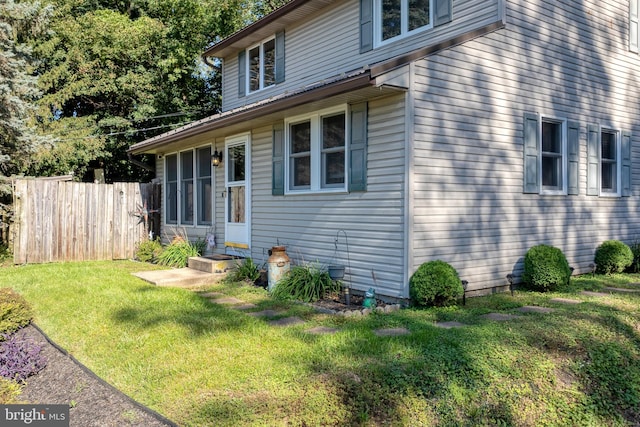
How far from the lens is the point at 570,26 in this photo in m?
8.38

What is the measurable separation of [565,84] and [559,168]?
151 centimetres

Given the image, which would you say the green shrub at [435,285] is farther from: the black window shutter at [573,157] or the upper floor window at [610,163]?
the upper floor window at [610,163]

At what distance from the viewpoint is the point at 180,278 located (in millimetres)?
8266

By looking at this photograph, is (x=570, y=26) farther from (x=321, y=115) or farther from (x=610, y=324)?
(x=610, y=324)

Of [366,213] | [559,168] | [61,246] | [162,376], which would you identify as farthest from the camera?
[61,246]

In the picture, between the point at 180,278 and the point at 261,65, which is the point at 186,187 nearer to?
the point at 261,65

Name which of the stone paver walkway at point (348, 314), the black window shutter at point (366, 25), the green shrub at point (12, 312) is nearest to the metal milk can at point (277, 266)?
the stone paver walkway at point (348, 314)

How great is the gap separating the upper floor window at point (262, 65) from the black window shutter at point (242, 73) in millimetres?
132

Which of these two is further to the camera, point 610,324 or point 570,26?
point 570,26

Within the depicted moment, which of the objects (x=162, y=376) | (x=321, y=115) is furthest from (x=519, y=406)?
(x=321, y=115)

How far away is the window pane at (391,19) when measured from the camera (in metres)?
8.38

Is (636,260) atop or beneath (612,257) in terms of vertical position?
beneath

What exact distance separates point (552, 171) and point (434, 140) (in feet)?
10.1

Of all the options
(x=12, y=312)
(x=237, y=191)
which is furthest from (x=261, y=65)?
(x=12, y=312)
